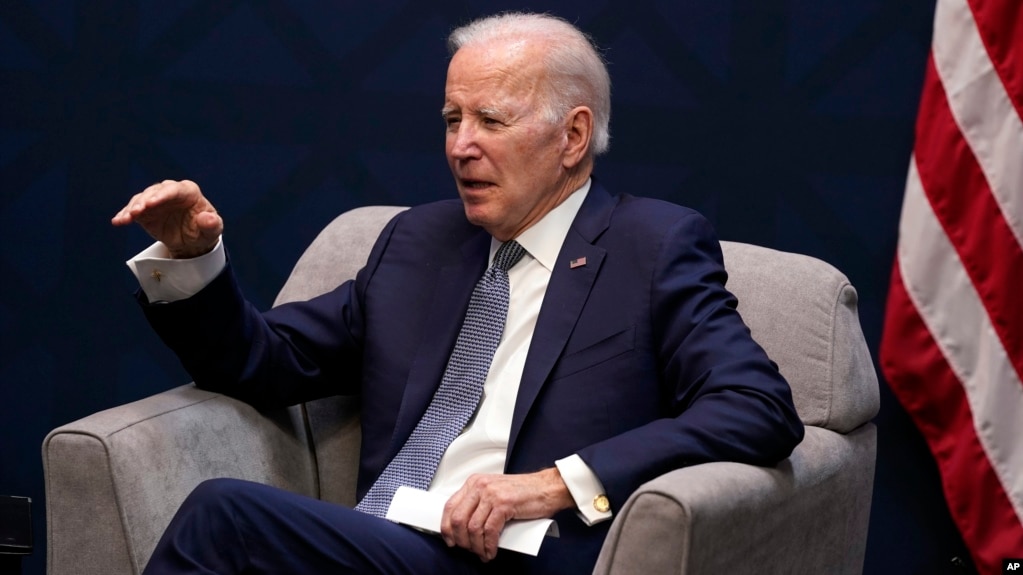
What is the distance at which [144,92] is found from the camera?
311cm

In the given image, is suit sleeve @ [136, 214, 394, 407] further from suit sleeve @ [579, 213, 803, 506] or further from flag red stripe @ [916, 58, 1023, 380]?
flag red stripe @ [916, 58, 1023, 380]

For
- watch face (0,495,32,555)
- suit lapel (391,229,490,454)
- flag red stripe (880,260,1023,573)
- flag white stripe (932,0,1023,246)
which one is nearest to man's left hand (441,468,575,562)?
suit lapel (391,229,490,454)

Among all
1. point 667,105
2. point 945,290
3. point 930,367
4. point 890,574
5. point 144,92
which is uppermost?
point 144,92

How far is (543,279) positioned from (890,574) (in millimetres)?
1264

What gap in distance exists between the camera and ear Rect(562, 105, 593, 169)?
2.23m

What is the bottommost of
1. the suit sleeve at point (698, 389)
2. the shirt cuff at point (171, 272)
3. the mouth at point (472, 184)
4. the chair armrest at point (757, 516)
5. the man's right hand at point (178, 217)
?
the chair armrest at point (757, 516)

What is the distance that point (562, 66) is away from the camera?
221cm

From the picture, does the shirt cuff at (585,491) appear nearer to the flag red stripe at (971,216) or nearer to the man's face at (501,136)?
the man's face at (501,136)

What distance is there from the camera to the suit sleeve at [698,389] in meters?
1.82

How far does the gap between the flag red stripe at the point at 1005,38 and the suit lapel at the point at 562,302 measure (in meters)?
0.93

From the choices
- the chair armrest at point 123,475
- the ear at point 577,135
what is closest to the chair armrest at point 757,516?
the ear at point 577,135

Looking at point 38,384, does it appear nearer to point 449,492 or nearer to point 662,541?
point 449,492

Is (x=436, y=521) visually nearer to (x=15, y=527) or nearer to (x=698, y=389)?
(x=698, y=389)

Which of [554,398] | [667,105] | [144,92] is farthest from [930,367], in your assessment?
[144,92]
